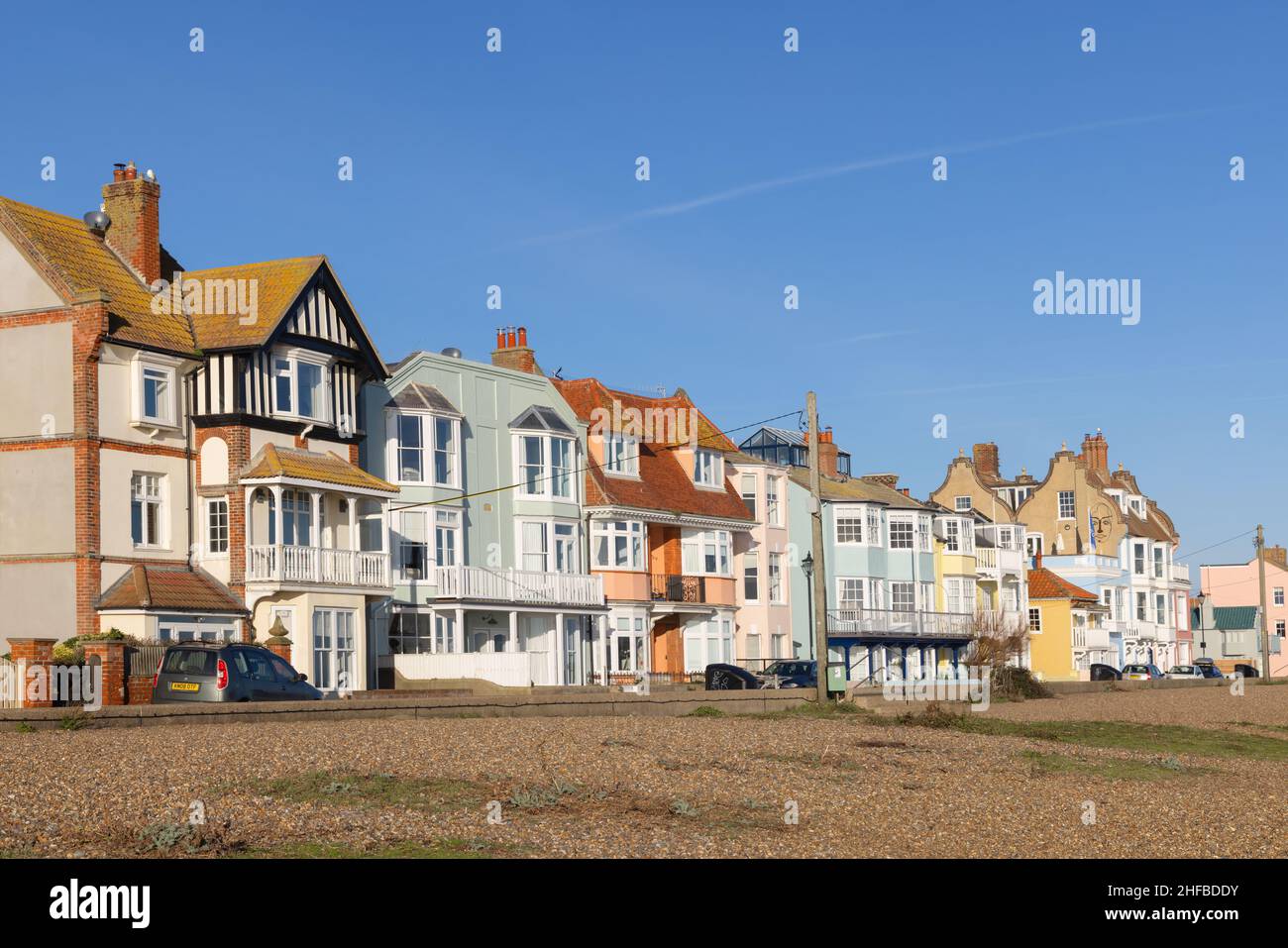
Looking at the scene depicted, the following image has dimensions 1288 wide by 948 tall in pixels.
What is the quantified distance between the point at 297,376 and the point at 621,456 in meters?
15.4

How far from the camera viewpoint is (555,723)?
27375 mm

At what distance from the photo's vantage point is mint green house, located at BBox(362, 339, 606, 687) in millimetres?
A: 45406

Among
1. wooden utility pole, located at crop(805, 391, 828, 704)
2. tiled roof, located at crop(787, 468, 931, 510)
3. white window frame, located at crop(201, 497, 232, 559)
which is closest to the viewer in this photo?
wooden utility pole, located at crop(805, 391, 828, 704)

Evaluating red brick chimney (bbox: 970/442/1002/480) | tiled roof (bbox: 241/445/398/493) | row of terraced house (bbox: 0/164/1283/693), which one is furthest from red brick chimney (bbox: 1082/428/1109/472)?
tiled roof (bbox: 241/445/398/493)

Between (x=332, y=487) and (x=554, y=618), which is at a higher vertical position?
(x=332, y=487)

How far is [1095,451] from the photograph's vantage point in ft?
336

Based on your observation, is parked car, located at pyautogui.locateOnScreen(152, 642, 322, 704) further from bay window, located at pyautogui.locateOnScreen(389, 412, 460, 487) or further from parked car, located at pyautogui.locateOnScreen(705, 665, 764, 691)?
parked car, located at pyautogui.locateOnScreen(705, 665, 764, 691)

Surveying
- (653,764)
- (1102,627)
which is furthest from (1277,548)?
(653,764)

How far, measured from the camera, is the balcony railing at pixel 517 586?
4581 cm

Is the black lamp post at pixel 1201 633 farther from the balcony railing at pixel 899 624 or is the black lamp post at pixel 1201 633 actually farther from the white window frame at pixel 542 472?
the white window frame at pixel 542 472

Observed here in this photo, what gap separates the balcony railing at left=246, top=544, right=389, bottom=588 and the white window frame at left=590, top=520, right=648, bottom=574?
35.6 ft
